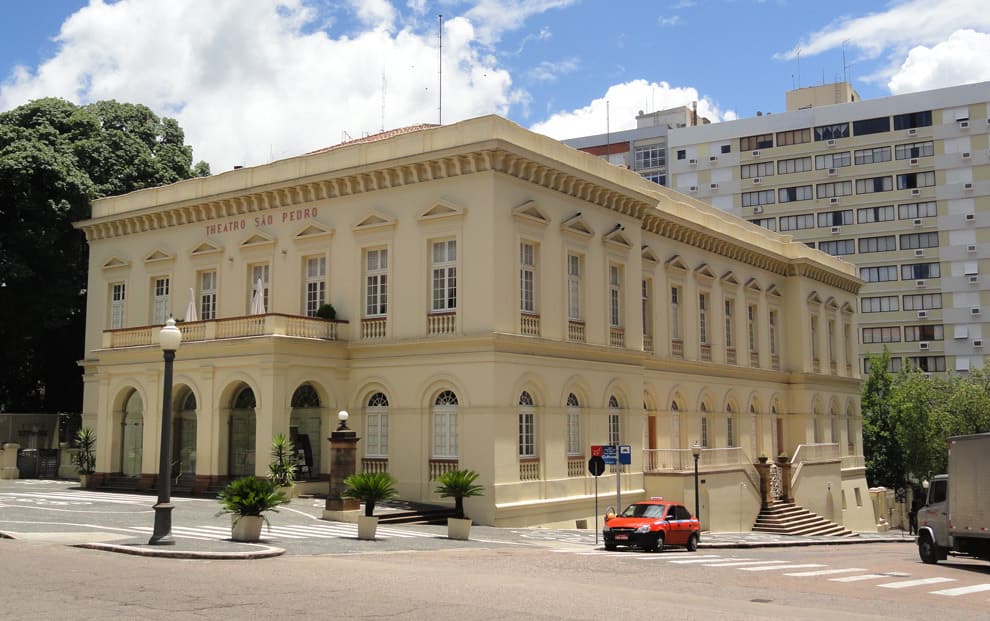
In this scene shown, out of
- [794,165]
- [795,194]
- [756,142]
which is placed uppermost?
[756,142]

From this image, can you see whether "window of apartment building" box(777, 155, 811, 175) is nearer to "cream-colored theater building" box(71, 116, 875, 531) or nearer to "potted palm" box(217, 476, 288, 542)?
"cream-colored theater building" box(71, 116, 875, 531)

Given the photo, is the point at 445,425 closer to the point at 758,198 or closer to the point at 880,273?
the point at 880,273

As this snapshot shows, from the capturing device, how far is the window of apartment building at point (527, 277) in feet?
96.6

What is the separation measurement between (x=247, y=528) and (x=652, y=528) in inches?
377

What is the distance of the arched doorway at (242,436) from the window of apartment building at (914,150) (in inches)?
2303

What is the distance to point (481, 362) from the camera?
27.9 metres

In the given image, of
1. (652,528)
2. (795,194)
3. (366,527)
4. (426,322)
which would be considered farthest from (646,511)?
(795,194)

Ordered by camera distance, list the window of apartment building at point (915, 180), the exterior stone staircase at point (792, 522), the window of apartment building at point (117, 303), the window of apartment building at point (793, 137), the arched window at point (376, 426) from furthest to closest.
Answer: the window of apartment building at point (793, 137) → the window of apartment building at point (915, 180) → the exterior stone staircase at point (792, 522) → the window of apartment building at point (117, 303) → the arched window at point (376, 426)

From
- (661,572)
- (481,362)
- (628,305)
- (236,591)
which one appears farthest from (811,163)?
(236,591)

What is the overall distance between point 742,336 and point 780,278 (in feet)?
20.1

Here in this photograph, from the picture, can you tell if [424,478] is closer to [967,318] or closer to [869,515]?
[869,515]

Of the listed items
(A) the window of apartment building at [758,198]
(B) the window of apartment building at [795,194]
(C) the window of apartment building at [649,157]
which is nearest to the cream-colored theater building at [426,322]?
(B) the window of apartment building at [795,194]

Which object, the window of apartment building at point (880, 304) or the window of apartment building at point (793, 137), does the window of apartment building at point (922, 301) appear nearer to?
the window of apartment building at point (880, 304)

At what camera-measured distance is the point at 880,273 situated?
7475 cm
